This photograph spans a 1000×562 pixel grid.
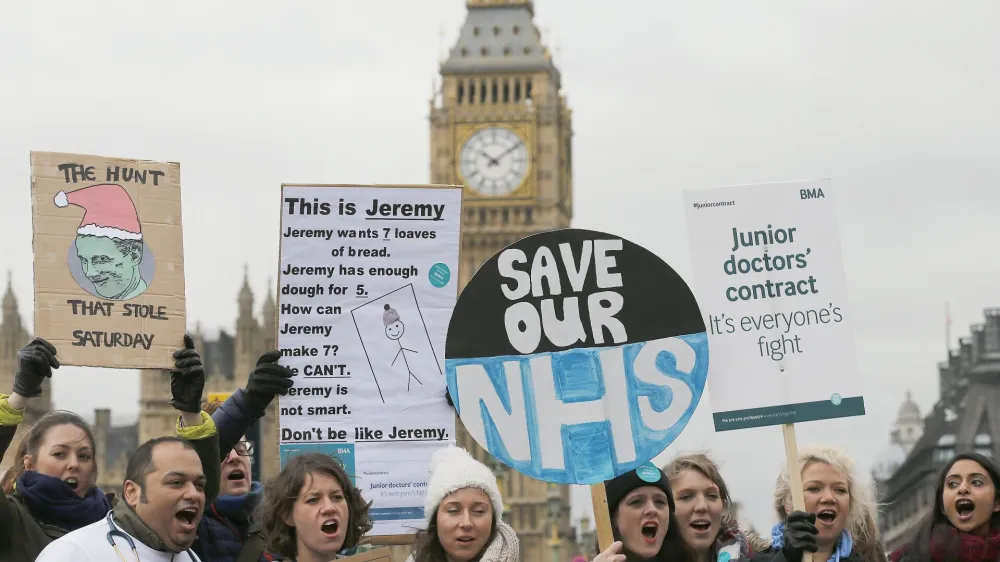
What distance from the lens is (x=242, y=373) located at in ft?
235

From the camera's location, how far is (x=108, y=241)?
24.5 feet

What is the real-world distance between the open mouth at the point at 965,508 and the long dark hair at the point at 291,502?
207 centimetres

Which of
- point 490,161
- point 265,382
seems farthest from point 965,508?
point 490,161

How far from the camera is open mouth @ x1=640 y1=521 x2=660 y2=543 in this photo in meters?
6.93

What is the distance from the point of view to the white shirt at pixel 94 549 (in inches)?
239

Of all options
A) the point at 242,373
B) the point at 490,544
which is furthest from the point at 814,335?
the point at 242,373

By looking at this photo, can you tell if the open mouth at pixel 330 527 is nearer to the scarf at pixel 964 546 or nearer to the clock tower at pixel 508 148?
the scarf at pixel 964 546

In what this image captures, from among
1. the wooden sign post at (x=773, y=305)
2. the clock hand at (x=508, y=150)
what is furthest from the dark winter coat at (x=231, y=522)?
the clock hand at (x=508, y=150)

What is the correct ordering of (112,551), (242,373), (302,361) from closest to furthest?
1. (112,551)
2. (302,361)
3. (242,373)

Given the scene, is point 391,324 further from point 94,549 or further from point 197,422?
point 94,549

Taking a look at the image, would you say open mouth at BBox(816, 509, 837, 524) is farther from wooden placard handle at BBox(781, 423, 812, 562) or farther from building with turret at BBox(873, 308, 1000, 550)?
building with turret at BBox(873, 308, 1000, 550)

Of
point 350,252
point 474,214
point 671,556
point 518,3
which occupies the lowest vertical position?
point 671,556

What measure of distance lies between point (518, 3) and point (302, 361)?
7719cm

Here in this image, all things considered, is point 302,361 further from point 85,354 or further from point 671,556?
point 671,556
